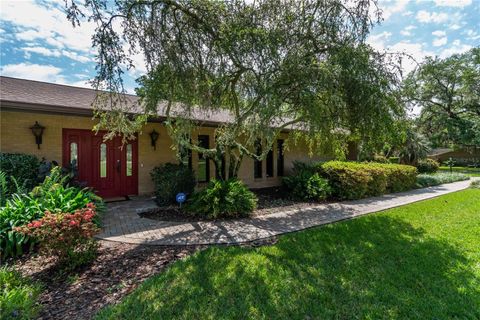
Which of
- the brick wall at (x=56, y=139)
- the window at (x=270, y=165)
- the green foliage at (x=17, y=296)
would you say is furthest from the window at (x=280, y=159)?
the green foliage at (x=17, y=296)

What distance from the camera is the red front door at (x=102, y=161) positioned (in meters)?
8.12

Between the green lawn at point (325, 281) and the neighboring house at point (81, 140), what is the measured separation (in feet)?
18.1

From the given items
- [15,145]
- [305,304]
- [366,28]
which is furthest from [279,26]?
[15,145]

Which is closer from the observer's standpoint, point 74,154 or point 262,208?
point 262,208

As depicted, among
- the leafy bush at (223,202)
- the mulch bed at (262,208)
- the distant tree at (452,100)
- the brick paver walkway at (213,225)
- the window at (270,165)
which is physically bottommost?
the brick paver walkway at (213,225)

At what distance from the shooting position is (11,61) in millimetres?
6934

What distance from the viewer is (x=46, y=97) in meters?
7.56

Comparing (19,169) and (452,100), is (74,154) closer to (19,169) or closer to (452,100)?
(19,169)

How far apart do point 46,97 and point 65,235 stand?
5914 millimetres

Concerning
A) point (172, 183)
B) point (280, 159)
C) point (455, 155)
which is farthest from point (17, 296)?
point (455, 155)

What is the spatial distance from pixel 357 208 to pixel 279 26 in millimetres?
5656

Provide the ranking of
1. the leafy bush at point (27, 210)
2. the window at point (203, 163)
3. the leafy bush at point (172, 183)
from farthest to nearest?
the window at point (203, 163)
the leafy bush at point (172, 183)
the leafy bush at point (27, 210)

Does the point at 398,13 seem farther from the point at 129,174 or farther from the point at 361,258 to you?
the point at 129,174

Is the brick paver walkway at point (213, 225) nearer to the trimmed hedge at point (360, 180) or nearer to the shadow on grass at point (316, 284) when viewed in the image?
the shadow on grass at point (316, 284)
